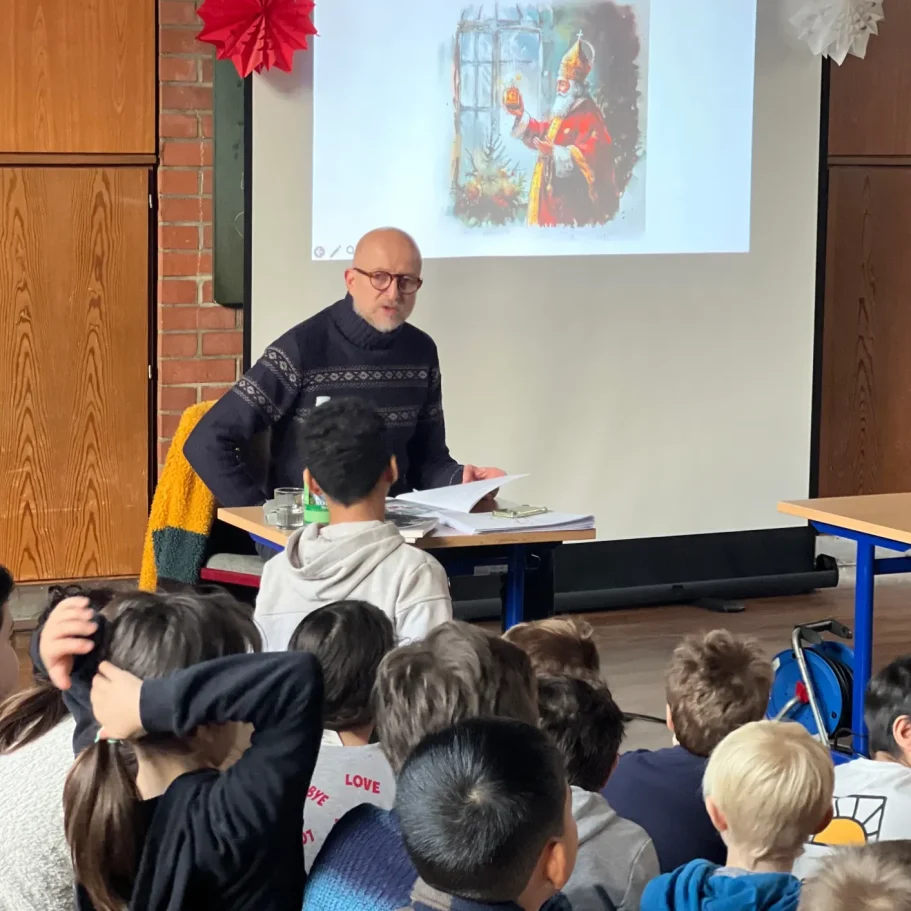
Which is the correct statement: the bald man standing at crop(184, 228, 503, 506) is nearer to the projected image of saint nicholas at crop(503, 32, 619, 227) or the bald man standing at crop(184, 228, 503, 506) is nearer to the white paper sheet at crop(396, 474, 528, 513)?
the white paper sheet at crop(396, 474, 528, 513)

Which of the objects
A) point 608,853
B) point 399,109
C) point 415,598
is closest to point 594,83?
point 399,109

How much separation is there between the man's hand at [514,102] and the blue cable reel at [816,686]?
205 cm

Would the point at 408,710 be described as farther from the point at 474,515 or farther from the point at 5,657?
the point at 474,515

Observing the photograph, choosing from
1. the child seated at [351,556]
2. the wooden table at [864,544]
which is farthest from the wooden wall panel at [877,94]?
the child seated at [351,556]

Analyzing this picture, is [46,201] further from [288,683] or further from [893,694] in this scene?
[288,683]

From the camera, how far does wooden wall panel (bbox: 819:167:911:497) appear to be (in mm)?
5504

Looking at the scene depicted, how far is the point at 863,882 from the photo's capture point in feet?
3.59

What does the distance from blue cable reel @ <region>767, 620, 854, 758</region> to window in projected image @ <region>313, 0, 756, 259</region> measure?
6.02 feet

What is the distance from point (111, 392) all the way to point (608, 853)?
334 centimetres

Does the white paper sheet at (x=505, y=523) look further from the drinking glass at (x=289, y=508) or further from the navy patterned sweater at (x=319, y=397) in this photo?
the navy patterned sweater at (x=319, y=397)

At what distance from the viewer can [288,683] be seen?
4.25ft

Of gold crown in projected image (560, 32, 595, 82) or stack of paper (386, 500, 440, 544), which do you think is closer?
stack of paper (386, 500, 440, 544)

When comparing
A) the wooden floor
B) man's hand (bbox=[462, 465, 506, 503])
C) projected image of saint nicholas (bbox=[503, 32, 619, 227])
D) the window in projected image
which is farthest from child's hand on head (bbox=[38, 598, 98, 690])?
projected image of saint nicholas (bbox=[503, 32, 619, 227])

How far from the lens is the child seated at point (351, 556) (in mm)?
2430
